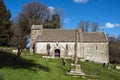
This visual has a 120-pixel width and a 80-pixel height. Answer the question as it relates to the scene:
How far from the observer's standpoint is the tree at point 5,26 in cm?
5598

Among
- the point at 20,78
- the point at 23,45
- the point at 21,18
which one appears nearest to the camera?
the point at 20,78

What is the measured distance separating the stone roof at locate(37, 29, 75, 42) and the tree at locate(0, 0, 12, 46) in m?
7.67

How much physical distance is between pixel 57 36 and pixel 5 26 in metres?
13.1

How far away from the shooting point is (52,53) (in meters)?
57.8

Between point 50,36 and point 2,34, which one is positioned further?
point 50,36

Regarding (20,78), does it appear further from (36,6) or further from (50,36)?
(36,6)

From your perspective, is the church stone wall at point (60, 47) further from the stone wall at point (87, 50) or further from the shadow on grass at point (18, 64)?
the shadow on grass at point (18, 64)

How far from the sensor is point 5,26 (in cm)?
5716

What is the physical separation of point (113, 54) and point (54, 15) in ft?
78.2

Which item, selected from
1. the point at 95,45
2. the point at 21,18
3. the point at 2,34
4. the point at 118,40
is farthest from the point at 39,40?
the point at 118,40

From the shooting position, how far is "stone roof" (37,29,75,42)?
2297 inches

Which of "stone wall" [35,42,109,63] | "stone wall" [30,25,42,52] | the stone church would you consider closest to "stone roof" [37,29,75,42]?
the stone church

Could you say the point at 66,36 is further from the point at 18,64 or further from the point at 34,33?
the point at 18,64

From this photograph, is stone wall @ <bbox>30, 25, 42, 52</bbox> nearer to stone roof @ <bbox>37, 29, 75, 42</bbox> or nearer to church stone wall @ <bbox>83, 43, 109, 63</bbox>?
stone roof @ <bbox>37, 29, 75, 42</bbox>
